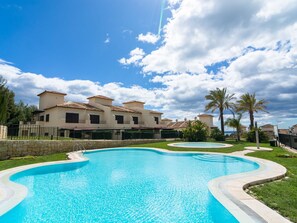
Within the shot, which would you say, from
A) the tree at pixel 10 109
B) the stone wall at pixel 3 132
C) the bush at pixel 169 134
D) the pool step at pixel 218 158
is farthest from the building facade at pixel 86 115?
the pool step at pixel 218 158

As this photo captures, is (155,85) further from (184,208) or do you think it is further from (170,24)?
(184,208)

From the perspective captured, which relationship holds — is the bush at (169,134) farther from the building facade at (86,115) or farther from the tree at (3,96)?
the tree at (3,96)

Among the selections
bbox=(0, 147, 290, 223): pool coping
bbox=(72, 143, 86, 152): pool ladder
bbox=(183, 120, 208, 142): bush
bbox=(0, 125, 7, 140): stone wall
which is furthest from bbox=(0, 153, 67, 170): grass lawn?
bbox=(183, 120, 208, 142): bush

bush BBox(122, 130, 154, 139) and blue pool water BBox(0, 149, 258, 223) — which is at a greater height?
bush BBox(122, 130, 154, 139)

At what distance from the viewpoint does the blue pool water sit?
15.9 ft

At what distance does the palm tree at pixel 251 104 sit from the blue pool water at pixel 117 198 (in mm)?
25851

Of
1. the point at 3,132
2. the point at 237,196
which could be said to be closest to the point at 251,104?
the point at 237,196

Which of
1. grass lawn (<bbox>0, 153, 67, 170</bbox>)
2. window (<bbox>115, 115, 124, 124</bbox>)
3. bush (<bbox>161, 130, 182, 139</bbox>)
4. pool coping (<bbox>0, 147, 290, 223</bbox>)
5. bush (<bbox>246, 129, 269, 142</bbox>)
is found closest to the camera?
pool coping (<bbox>0, 147, 290, 223</bbox>)

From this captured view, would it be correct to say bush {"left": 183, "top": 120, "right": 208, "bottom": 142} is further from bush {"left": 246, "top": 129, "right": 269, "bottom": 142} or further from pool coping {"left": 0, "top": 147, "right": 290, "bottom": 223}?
pool coping {"left": 0, "top": 147, "right": 290, "bottom": 223}

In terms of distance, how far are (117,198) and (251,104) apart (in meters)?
31.5

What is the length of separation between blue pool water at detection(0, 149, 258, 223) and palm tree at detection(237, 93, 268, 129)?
1018 inches

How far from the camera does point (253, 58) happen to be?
19.0 metres

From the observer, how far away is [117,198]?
249 inches

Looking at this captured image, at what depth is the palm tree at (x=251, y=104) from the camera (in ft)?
103
